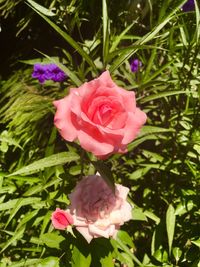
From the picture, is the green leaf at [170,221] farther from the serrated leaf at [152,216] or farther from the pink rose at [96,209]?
the pink rose at [96,209]

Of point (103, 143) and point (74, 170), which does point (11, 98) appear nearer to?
point (74, 170)

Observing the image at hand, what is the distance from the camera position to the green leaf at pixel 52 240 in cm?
105

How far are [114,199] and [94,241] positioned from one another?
0.17 meters

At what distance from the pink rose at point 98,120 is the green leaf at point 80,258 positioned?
29 centimetres

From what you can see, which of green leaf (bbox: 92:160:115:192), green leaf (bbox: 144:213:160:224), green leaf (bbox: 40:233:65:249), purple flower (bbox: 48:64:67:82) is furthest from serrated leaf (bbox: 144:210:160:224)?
purple flower (bbox: 48:64:67:82)

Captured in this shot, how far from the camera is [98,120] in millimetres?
805

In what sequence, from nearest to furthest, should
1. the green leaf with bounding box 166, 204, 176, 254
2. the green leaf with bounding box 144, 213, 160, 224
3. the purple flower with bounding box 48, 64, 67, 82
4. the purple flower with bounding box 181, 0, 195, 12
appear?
the green leaf with bounding box 166, 204, 176, 254 → the green leaf with bounding box 144, 213, 160, 224 → the purple flower with bounding box 181, 0, 195, 12 → the purple flower with bounding box 48, 64, 67, 82

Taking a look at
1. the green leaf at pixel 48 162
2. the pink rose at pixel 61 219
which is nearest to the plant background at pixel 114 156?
the green leaf at pixel 48 162

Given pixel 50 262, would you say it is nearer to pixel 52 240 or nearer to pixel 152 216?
pixel 52 240

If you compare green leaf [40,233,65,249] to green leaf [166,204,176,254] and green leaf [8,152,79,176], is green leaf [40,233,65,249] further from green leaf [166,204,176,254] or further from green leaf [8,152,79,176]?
green leaf [166,204,176,254]

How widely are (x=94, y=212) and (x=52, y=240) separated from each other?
0.22 m

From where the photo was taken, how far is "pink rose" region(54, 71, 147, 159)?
0.80 meters

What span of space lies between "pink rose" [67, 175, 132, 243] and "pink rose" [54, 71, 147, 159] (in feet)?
0.38

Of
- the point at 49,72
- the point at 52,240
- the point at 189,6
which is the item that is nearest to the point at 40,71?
the point at 49,72
